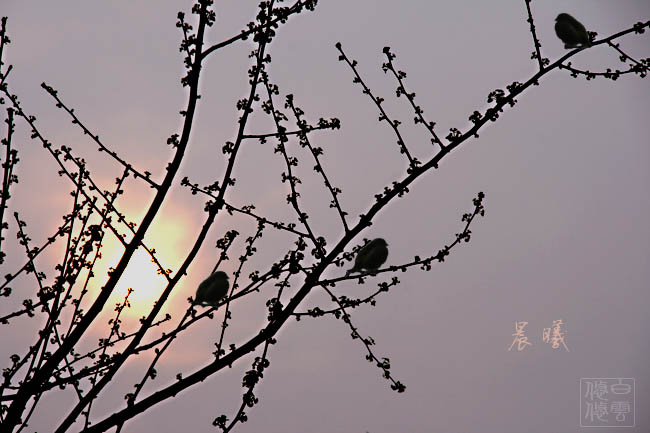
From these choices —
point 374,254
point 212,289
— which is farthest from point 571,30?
point 212,289

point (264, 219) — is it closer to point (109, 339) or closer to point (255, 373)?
point (255, 373)

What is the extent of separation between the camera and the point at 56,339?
350 centimetres

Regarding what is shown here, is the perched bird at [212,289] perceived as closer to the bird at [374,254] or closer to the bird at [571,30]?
the bird at [374,254]

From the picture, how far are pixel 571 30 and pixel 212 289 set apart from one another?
82.5 inches

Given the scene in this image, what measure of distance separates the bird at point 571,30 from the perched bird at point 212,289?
1.98 m

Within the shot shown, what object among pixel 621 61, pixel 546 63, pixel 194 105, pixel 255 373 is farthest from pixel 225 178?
pixel 621 61

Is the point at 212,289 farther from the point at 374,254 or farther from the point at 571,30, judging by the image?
the point at 571,30

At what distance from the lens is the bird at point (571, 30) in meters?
3.04

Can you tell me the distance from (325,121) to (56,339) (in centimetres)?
193

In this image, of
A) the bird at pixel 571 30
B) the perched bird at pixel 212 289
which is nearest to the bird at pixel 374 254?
the perched bird at pixel 212 289

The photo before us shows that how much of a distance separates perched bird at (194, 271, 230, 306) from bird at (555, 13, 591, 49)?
6.49 feet

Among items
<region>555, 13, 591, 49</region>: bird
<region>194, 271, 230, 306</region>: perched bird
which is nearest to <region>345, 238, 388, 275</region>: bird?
<region>194, 271, 230, 306</region>: perched bird

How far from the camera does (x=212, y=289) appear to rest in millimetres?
2875

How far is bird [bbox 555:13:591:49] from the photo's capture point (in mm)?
3039
